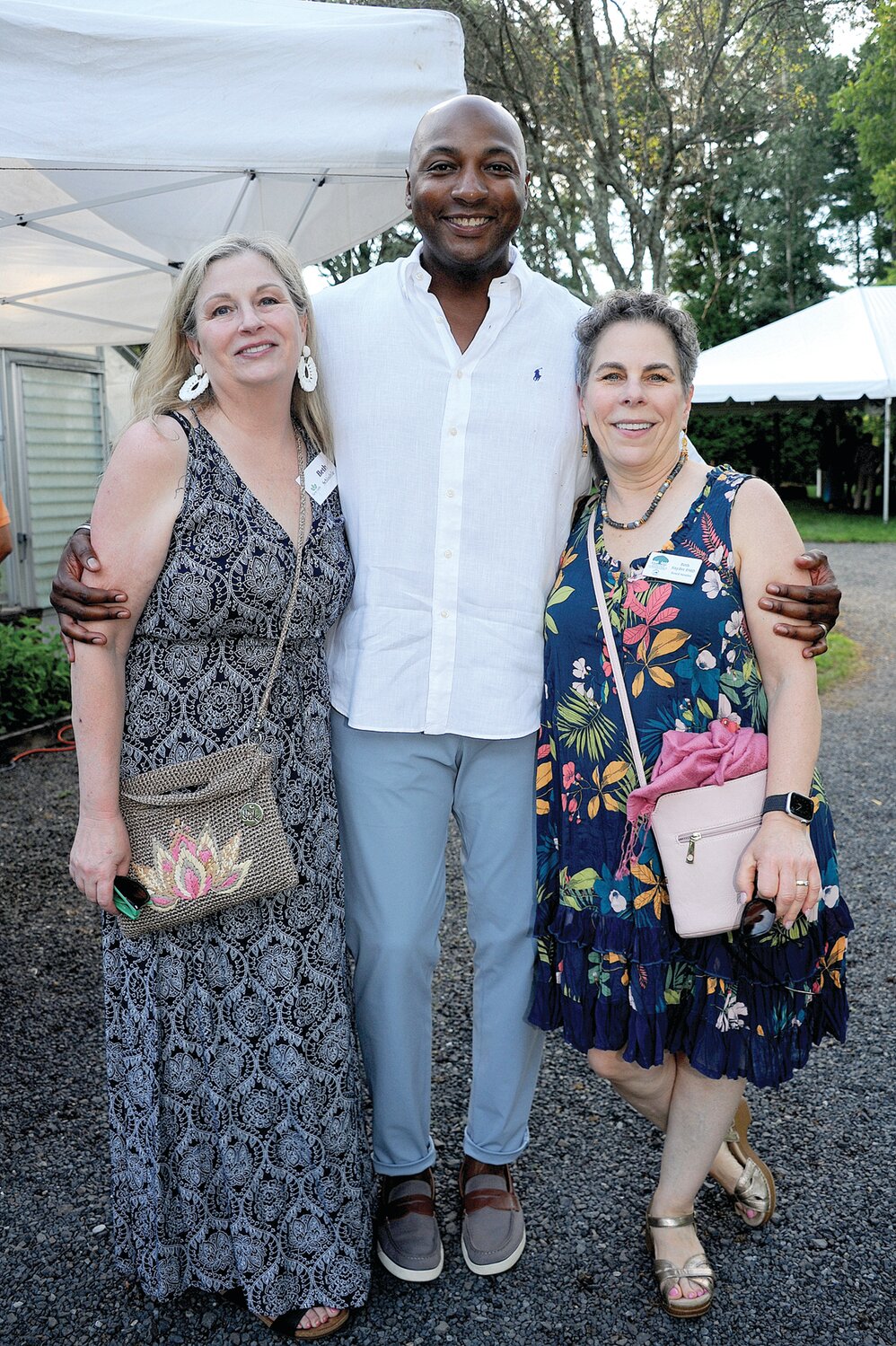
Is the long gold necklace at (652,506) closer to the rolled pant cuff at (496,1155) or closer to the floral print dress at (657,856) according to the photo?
the floral print dress at (657,856)

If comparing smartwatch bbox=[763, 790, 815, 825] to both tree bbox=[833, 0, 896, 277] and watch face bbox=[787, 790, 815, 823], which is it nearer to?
watch face bbox=[787, 790, 815, 823]

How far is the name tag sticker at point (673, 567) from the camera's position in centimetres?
221

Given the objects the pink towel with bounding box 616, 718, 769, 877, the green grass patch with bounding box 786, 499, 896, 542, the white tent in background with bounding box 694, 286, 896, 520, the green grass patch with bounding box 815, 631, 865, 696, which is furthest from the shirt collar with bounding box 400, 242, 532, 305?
the green grass patch with bounding box 786, 499, 896, 542

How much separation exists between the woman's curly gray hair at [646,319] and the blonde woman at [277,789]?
63 centimetres

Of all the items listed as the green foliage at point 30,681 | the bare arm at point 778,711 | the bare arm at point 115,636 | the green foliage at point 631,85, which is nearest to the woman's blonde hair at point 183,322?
the bare arm at point 115,636

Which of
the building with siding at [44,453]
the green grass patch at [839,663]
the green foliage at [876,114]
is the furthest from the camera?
the green foliage at [876,114]

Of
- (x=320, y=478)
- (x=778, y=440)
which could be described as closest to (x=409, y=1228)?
(x=320, y=478)

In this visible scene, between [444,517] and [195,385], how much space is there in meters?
0.59

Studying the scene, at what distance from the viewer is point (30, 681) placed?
743 centimetres

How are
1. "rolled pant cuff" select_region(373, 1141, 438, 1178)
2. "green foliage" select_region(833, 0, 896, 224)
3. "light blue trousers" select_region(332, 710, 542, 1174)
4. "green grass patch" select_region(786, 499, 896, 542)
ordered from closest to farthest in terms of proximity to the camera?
"light blue trousers" select_region(332, 710, 542, 1174) → "rolled pant cuff" select_region(373, 1141, 438, 1178) → "green grass patch" select_region(786, 499, 896, 542) → "green foliage" select_region(833, 0, 896, 224)

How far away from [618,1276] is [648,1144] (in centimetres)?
53

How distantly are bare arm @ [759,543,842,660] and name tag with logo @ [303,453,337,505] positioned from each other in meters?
0.95

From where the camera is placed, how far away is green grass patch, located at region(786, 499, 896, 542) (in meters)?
20.0

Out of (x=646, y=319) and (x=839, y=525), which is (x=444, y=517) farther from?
(x=839, y=525)
